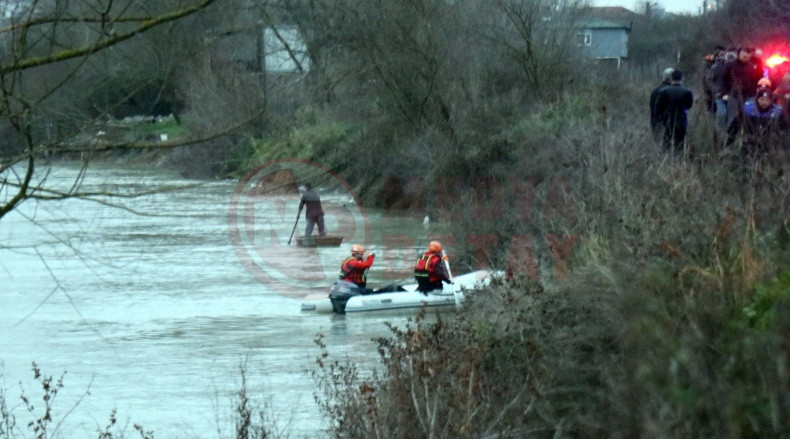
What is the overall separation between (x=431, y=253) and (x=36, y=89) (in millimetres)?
12276

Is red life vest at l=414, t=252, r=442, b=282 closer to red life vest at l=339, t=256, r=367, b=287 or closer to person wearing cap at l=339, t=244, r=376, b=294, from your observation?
person wearing cap at l=339, t=244, r=376, b=294

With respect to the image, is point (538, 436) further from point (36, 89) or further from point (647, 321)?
point (36, 89)

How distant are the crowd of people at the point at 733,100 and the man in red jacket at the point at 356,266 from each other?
6.10 meters

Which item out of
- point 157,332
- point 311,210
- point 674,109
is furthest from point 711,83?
point 311,210

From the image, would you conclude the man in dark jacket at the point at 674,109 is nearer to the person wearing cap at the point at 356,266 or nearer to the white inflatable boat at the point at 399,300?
the white inflatable boat at the point at 399,300

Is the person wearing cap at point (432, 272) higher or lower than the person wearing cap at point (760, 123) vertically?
lower

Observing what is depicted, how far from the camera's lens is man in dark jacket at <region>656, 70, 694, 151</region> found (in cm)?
1312

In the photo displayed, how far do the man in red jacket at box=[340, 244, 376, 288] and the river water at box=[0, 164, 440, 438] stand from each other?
91 cm

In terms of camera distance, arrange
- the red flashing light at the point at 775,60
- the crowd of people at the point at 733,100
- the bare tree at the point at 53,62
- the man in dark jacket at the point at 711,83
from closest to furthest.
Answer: the bare tree at the point at 53,62
the crowd of people at the point at 733,100
the man in dark jacket at the point at 711,83
the red flashing light at the point at 775,60

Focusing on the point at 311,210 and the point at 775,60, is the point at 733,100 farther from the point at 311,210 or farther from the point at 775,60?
the point at 311,210

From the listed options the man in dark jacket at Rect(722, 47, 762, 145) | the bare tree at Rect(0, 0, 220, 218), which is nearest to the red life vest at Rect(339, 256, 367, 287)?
the man in dark jacket at Rect(722, 47, 762, 145)

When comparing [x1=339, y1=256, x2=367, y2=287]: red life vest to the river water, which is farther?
[x1=339, y1=256, x2=367, y2=287]: red life vest

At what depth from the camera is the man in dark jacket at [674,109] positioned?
43.0ft

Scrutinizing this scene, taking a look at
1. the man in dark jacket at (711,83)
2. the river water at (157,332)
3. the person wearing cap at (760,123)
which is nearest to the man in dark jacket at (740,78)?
the man in dark jacket at (711,83)
